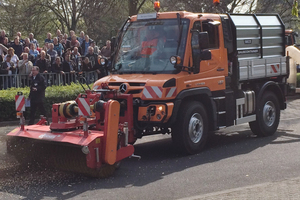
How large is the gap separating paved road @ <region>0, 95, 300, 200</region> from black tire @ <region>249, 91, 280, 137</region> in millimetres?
857

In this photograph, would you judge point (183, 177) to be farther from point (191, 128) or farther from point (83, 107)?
point (83, 107)

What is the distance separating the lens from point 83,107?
7719 millimetres

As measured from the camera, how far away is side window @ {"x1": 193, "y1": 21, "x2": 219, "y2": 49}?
32.0ft

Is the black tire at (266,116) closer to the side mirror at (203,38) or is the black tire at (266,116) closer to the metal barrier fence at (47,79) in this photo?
the side mirror at (203,38)

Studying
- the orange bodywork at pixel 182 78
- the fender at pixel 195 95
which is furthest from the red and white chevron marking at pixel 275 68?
the fender at pixel 195 95

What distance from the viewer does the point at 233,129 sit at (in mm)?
13000

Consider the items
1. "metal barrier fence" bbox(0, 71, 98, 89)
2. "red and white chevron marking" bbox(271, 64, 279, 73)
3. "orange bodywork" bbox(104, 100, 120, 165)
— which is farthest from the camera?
"metal barrier fence" bbox(0, 71, 98, 89)

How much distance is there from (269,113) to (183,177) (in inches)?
182

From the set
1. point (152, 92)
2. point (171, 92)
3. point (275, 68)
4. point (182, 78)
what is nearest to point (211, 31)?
point (182, 78)

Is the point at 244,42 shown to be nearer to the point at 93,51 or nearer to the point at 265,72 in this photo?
the point at 265,72

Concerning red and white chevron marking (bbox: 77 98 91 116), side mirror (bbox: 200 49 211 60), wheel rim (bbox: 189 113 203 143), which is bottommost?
wheel rim (bbox: 189 113 203 143)

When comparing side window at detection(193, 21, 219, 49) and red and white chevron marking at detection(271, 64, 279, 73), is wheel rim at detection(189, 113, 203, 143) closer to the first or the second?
side window at detection(193, 21, 219, 49)

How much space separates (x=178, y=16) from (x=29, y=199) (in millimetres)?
4726

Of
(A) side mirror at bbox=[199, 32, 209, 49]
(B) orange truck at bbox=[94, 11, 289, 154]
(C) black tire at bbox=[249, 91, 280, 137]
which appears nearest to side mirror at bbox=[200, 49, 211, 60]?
(B) orange truck at bbox=[94, 11, 289, 154]
